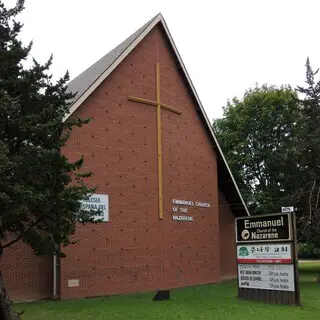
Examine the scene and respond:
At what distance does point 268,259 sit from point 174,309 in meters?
3.98

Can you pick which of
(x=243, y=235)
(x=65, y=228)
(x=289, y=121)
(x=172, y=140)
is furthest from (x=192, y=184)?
(x=289, y=121)

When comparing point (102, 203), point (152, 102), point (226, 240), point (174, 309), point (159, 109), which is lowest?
point (174, 309)

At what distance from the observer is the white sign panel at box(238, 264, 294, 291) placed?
1567 cm

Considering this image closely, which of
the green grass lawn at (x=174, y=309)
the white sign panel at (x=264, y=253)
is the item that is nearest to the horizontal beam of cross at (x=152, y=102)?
the white sign panel at (x=264, y=253)

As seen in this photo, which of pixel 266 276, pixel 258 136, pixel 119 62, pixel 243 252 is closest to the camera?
pixel 266 276

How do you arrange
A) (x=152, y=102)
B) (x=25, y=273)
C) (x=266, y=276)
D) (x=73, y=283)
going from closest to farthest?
(x=266, y=276) < (x=25, y=273) < (x=73, y=283) < (x=152, y=102)

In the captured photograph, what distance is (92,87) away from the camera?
20.4 m

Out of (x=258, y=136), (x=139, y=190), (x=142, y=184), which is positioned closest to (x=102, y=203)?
(x=139, y=190)

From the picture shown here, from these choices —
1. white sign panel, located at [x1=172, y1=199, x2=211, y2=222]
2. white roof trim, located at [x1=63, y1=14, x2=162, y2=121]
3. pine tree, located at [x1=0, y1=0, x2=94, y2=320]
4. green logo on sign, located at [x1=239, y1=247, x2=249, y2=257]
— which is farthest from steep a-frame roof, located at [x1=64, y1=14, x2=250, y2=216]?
green logo on sign, located at [x1=239, y1=247, x2=249, y2=257]

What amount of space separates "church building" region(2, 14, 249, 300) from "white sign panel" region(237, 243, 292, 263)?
5565 mm

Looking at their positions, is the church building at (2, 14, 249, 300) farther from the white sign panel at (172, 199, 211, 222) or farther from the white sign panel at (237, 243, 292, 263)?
the white sign panel at (237, 243, 292, 263)

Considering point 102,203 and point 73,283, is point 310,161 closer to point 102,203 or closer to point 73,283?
point 102,203

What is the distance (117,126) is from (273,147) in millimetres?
23566

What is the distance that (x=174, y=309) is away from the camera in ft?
47.4
